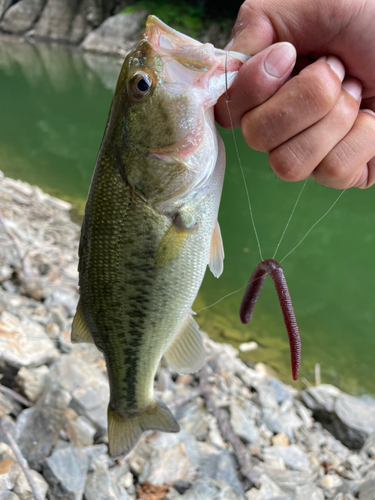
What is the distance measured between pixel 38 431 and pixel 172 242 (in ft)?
6.61

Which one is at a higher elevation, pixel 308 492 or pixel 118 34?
pixel 308 492

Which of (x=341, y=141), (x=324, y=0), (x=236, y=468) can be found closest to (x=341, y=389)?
(x=236, y=468)

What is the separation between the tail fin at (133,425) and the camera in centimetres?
201

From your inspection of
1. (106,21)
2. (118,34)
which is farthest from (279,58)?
(106,21)

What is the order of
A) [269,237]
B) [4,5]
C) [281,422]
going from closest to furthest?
[281,422], [269,237], [4,5]

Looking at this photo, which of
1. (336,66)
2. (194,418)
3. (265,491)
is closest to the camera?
(336,66)

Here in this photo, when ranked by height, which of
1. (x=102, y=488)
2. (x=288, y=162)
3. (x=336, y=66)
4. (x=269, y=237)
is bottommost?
(x=269, y=237)

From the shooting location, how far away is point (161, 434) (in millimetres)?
3193

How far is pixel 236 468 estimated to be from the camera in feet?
11.0

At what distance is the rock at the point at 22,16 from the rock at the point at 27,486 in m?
42.6

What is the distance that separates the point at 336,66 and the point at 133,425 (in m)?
1.97

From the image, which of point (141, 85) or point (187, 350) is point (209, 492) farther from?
point (141, 85)

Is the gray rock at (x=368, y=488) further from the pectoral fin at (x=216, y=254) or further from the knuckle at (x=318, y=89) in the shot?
the knuckle at (x=318, y=89)

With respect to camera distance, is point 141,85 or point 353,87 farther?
point 353,87
